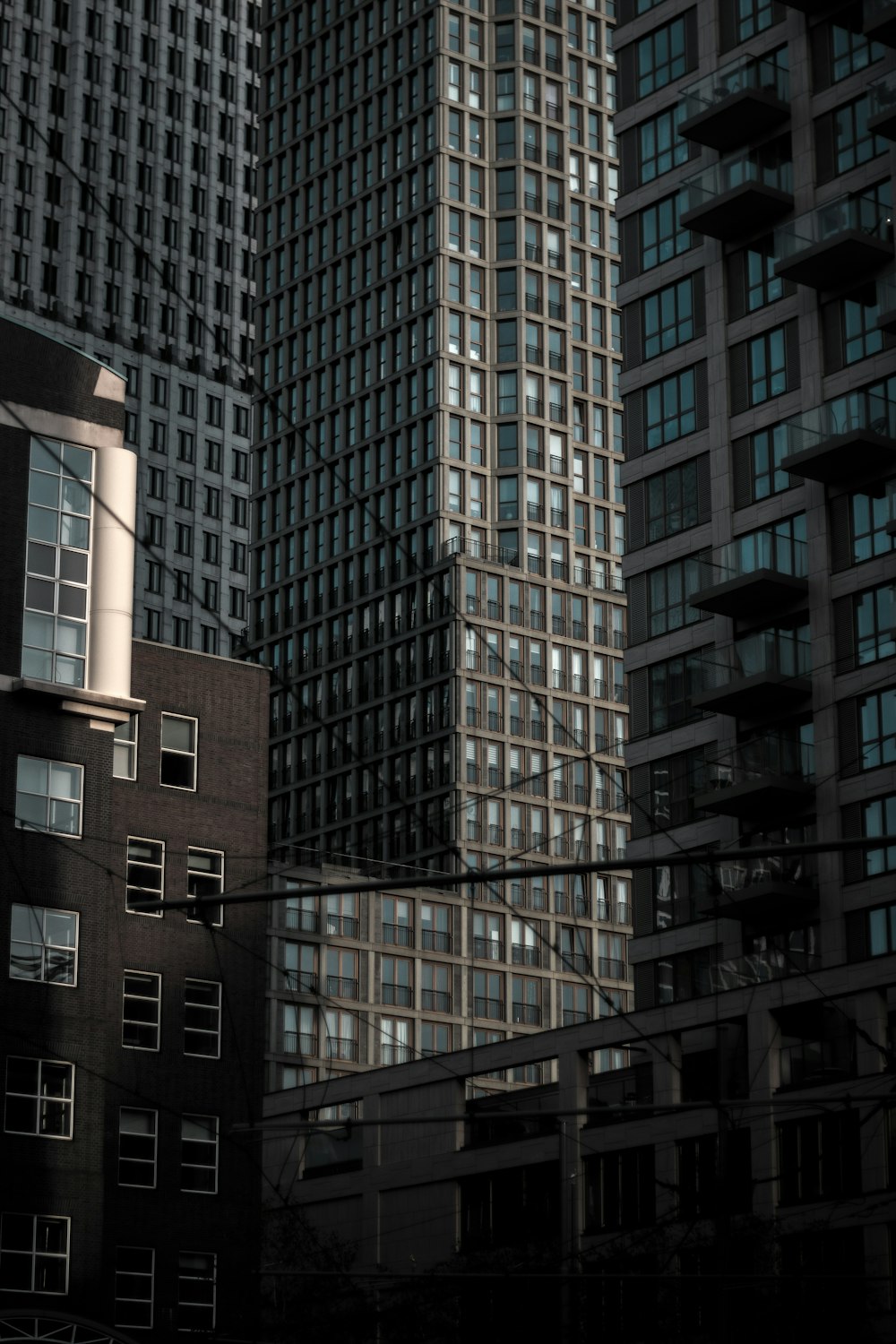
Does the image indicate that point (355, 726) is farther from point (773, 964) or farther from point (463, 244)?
point (773, 964)

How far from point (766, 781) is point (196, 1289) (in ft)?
68.5

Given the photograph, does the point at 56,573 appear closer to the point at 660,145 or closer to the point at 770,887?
the point at 770,887

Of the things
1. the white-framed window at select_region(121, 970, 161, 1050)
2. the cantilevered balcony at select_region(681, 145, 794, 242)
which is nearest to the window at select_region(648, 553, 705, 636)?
the cantilevered balcony at select_region(681, 145, 794, 242)

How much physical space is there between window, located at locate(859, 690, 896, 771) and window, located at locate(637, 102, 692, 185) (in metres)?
20.8

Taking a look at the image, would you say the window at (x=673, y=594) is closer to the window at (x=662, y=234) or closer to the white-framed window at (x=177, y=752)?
the window at (x=662, y=234)

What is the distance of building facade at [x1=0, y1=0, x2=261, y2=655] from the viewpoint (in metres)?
144

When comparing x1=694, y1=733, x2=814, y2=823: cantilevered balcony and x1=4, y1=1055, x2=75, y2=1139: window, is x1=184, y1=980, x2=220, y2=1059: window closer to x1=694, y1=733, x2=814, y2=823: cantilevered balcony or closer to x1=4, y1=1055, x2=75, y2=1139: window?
x1=4, y1=1055, x2=75, y2=1139: window

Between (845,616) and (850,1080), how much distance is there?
45.6 feet

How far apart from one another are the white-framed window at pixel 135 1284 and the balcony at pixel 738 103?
37319 millimetres

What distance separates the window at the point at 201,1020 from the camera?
205 ft

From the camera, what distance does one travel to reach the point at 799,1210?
200ft

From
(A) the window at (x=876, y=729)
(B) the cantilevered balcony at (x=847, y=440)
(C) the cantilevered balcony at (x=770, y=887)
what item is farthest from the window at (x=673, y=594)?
(C) the cantilevered balcony at (x=770, y=887)

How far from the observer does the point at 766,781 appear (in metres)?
65.4

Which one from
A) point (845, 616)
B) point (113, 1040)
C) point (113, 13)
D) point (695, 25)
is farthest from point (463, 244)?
point (113, 1040)
